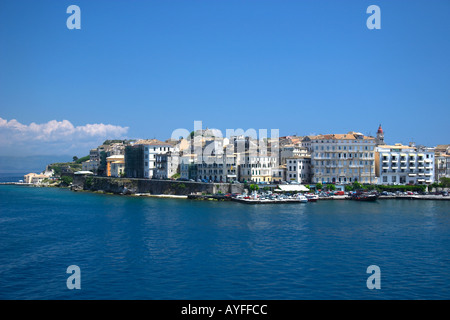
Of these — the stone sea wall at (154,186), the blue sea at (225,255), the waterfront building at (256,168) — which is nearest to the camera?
the blue sea at (225,255)

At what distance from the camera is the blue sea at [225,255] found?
22.6m

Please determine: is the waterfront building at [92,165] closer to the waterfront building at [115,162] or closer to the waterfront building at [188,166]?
the waterfront building at [115,162]

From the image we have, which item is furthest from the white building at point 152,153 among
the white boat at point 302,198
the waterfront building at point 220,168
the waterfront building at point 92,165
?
the waterfront building at point 92,165

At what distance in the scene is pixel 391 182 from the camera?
81.8 metres

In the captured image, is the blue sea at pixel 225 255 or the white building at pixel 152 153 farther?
the white building at pixel 152 153

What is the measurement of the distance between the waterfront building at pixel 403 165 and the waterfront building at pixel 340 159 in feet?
14.1

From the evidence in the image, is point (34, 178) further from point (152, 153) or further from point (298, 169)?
point (298, 169)

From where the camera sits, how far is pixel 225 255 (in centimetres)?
2958

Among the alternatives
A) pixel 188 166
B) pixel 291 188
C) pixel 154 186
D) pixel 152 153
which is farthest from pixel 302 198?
pixel 152 153

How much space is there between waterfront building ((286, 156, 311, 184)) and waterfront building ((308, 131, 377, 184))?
1.45m

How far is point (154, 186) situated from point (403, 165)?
48716 millimetres

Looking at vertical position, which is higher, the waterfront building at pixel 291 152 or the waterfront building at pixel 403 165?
the waterfront building at pixel 291 152
